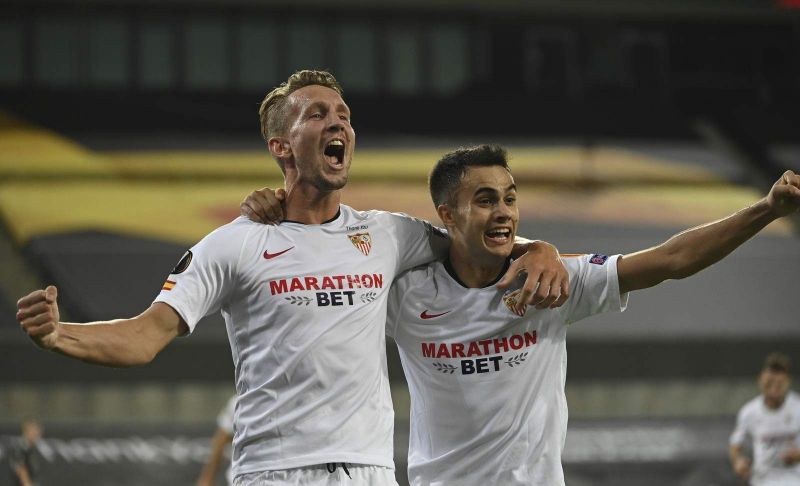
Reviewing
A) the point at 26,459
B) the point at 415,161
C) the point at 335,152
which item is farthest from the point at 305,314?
the point at 415,161

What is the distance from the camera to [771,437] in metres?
10.0

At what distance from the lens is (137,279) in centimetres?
1495

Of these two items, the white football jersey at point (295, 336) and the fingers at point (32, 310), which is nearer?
the fingers at point (32, 310)

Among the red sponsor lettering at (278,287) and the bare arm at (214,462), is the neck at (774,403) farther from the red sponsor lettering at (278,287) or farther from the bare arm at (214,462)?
the red sponsor lettering at (278,287)

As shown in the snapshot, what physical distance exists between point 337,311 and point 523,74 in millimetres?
16801

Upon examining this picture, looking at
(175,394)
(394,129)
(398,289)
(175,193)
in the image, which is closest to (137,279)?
(175,394)

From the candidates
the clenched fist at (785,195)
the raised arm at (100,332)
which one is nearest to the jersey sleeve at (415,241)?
the raised arm at (100,332)

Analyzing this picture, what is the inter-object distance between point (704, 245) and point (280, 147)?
60.1 inches

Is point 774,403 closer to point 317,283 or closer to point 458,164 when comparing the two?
point 458,164

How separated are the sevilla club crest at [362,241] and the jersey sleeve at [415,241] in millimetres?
160

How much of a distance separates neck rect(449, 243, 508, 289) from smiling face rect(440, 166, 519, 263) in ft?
0.15

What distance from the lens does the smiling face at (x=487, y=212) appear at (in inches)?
158

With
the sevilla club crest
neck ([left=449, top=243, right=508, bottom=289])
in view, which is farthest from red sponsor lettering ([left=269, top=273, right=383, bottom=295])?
neck ([left=449, top=243, right=508, bottom=289])

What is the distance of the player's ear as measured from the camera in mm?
4035
